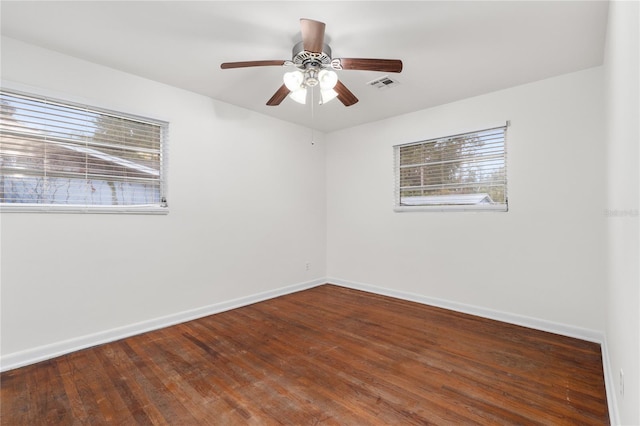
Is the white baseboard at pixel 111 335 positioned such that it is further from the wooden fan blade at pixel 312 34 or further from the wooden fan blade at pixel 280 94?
the wooden fan blade at pixel 312 34

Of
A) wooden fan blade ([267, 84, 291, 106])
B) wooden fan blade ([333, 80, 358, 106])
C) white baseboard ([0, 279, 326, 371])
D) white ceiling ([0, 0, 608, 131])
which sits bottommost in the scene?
white baseboard ([0, 279, 326, 371])

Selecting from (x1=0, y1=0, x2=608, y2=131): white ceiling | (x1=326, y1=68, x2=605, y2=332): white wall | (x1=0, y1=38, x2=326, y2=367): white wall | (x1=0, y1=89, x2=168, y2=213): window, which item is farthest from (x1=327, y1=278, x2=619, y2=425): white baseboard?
(x1=0, y1=89, x2=168, y2=213): window

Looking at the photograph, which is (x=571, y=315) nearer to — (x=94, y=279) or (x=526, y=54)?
(x=526, y=54)

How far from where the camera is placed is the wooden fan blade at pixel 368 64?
2.15 metres

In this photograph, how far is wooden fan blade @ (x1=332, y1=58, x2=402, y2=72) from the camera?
2.15 m

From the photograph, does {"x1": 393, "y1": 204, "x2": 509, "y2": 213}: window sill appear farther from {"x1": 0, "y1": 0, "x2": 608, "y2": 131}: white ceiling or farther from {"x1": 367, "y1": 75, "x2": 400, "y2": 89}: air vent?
{"x1": 367, "y1": 75, "x2": 400, "y2": 89}: air vent

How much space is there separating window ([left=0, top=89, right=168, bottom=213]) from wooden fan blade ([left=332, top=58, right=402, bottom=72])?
6.98 ft

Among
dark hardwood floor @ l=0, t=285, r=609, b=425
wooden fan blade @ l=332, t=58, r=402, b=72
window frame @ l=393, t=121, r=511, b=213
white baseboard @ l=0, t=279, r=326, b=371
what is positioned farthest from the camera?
window frame @ l=393, t=121, r=511, b=213

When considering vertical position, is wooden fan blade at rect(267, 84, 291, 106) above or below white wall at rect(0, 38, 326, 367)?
above

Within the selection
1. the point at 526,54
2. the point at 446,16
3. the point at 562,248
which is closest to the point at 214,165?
the point at 446,16

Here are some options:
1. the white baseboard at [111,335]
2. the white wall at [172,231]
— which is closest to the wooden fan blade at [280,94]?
the white wall at [172,231]

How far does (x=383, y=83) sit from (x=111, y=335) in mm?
3659

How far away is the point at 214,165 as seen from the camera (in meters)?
3.61

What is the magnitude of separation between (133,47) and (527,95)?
3.82 metres
